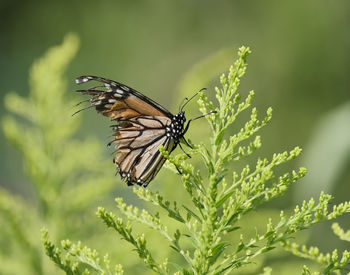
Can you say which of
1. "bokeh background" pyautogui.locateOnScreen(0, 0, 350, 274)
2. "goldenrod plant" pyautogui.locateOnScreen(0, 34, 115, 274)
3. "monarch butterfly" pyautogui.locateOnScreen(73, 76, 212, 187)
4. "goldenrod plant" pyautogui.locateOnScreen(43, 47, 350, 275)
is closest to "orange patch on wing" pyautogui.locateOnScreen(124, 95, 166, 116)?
"monarch butterfly" pyautogui.locateOnScreen(73, 76, 212, 187)

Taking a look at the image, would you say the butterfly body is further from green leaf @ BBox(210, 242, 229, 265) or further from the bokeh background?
the bokeh background

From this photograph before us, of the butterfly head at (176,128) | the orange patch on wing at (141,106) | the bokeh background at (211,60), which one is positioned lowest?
the butterfly head at (176,128)

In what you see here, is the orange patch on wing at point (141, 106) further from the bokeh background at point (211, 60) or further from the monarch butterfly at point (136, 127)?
the bokeh background at point (211, 60)

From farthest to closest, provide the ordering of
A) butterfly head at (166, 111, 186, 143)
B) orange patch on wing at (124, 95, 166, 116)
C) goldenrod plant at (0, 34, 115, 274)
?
goldenrod plant at (0, 34, 115, 274) → orange patch on wing at (124, 95, 166, 116) → butterfly head at (166, 111, 186, 143)

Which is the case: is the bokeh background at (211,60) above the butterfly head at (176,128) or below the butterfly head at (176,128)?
above

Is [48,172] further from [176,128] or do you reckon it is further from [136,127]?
[176,128]

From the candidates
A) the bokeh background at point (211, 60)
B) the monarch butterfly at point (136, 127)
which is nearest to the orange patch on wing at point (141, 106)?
the monarch butterfly at point (136, 127)

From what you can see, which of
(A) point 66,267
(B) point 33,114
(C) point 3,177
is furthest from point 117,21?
(A) point 66,267

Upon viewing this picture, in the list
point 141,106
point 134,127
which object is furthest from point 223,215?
point 134,127

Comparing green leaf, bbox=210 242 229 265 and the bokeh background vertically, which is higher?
the bokeh background
